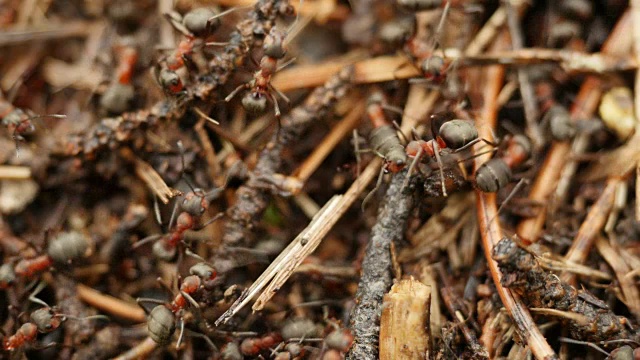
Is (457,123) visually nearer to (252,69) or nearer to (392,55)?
(392,55)

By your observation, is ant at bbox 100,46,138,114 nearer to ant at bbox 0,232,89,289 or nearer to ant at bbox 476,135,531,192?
ant at bbox 0,232,89,289

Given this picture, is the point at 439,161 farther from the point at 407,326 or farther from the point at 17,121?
the point at 17,121

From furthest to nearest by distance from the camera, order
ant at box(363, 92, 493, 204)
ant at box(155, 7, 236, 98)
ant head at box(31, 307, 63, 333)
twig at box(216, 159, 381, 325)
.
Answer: ant at box(155, 7, 236, 98)
ant head at box(31, 307, 63, 333)
ant at box(363, 92, 493, 204)
twig at box(216, 159, 381, 325)

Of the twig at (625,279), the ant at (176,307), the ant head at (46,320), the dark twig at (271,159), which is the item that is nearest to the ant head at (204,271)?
the ant at (176,307)

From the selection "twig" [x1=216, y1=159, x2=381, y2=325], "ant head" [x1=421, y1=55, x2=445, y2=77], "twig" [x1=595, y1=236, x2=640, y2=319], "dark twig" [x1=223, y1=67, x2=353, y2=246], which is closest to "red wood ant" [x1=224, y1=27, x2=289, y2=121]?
"dark twig" [x1=223, y1=67, x2=353, y2=246]

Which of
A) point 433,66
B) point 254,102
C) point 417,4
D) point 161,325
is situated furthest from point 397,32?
point 161,325
